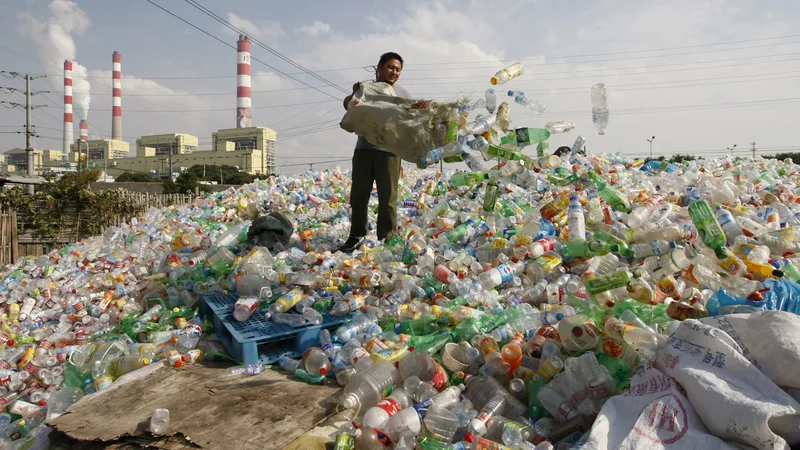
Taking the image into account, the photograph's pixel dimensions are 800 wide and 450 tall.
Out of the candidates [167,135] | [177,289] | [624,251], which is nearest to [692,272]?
[624,251]

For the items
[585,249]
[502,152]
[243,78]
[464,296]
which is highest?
[243,78]

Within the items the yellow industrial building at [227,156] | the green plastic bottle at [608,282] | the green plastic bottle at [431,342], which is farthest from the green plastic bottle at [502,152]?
the yellow industrial building at [227,156]

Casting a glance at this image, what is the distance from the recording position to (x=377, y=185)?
4.03 metres

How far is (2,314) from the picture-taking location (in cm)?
395

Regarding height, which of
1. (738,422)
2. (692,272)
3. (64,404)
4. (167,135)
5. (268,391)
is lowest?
(64,404)

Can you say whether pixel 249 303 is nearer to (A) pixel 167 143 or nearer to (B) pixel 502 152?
(B) pixel 502 152

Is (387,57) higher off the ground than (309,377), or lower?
higher

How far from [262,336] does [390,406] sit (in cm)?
100

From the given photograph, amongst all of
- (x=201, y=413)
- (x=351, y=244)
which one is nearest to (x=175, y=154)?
(x=351, y=244)

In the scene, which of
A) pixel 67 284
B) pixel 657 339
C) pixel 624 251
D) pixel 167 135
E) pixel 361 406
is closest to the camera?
pixel 657 339

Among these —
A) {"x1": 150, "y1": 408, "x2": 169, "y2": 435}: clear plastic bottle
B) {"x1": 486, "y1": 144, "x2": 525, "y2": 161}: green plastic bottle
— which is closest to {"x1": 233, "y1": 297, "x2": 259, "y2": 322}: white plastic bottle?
{"x1": 150, "y1": 408, "x2": 169, "y2": 435}: clear plastic bottle

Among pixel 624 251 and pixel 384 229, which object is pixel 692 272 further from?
pixel 384 229

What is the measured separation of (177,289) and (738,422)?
3.55 metres

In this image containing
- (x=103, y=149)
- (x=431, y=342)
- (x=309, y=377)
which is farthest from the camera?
(x=103, y=149)
